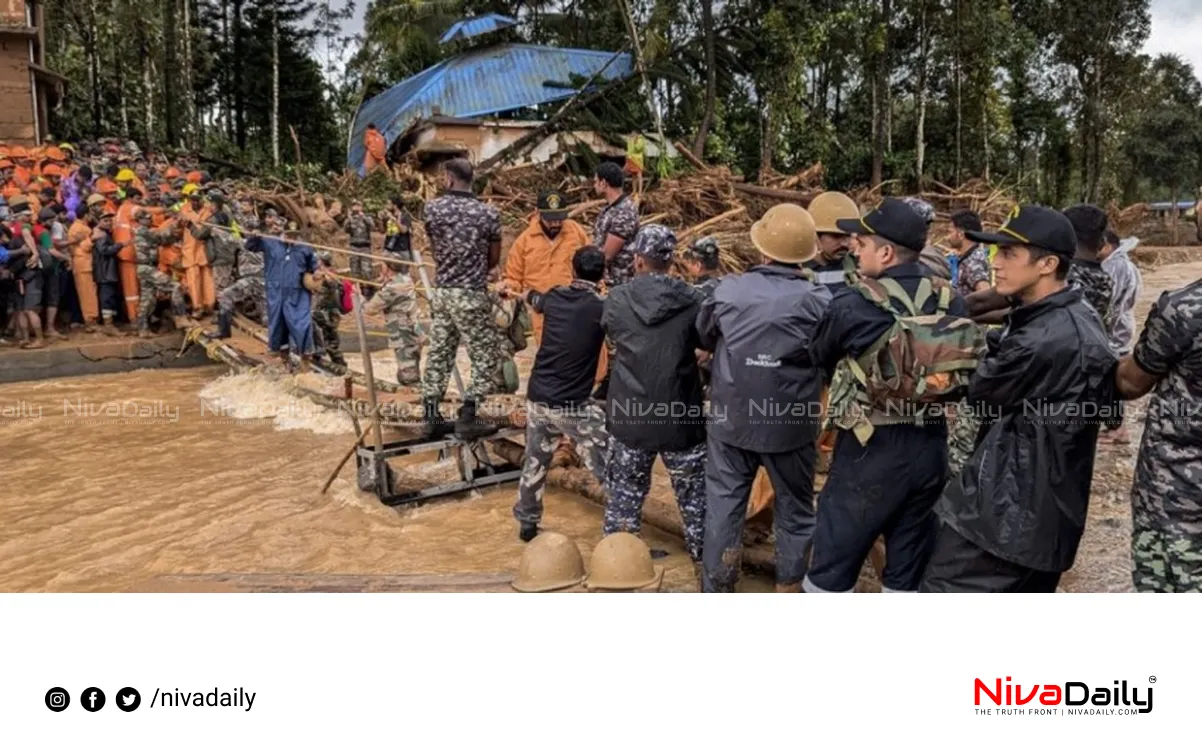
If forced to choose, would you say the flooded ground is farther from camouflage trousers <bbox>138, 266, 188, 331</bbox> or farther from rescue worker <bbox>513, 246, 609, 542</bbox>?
camouflage trousers <bbox>138, 266, 188, 331</bbox>

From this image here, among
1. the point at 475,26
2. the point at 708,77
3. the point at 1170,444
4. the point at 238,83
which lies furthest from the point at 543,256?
the point at 238,83

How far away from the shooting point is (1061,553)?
2.42m

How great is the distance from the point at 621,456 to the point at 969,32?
62.5 feet

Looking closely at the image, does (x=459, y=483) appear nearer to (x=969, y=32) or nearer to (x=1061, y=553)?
(x=1061, y=553)

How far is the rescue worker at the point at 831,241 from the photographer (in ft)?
12.5

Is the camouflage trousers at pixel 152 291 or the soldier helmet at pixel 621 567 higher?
the camouflage trousers at pixel 152 291

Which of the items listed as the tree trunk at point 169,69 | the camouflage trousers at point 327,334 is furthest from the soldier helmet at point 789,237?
the tree trunk at point 169,69

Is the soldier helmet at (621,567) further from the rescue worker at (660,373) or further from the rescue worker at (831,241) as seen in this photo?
the rescue worker at (831,241)

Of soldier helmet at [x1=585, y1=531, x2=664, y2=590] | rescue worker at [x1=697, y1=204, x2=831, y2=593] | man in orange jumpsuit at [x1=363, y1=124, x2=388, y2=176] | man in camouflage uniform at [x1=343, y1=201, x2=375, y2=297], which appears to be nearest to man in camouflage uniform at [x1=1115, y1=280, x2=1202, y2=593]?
rescue worker at [x1=697, y1=204, x2=831, y2=593]

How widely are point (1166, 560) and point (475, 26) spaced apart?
22440 millimetres

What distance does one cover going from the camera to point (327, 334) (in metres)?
9.61

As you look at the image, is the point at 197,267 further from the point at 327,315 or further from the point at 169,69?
the point at 169,69

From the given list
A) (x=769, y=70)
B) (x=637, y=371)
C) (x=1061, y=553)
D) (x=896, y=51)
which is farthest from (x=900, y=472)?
(x=896, y=51)
